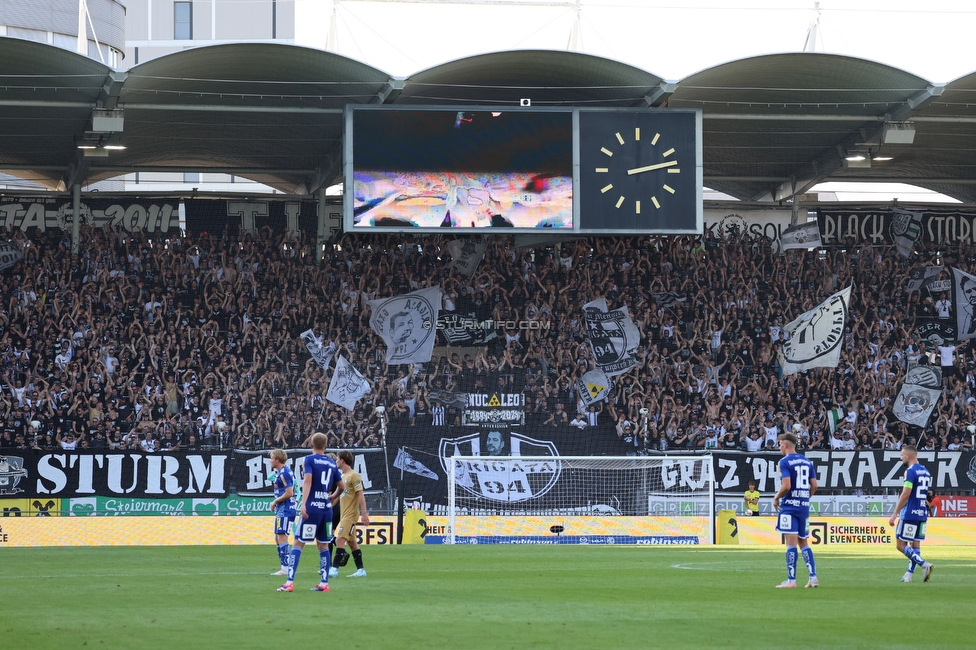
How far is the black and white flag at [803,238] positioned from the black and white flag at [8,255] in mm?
23312

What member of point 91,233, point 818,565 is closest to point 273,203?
point 91,233

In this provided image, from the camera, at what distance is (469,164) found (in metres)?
32.4

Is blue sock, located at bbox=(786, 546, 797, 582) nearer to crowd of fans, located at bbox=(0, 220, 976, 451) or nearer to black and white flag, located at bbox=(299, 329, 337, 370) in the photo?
crowd of fans, located at bbox=(0, 220, 976, 451)

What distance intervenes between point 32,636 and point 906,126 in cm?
2909

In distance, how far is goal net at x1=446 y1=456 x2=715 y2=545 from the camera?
97.5ft

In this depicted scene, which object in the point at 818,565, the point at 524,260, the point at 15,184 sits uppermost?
the point at 15,184

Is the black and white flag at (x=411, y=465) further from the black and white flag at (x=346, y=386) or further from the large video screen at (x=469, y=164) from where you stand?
the large video screen at (x=469, y=164)

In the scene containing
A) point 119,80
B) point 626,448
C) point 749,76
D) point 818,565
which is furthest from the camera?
point 626,448

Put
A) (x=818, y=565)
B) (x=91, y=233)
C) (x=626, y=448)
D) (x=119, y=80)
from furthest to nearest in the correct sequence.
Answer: (x=91, y=233), (x=626, y=448), (x=119, y=80), (x=818, y=565)

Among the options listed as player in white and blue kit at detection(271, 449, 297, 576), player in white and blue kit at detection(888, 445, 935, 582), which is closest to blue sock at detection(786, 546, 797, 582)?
player in white and blue kit at detection(888, 445, 935, 582)

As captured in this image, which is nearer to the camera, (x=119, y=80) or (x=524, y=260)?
(x=119, y=80)

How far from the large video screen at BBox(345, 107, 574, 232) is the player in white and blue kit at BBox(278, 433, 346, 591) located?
57.9 ft

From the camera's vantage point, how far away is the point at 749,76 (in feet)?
106

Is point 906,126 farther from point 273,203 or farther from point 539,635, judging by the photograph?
point 539,635
